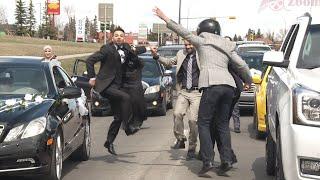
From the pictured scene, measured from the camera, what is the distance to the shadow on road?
7508 millimetres

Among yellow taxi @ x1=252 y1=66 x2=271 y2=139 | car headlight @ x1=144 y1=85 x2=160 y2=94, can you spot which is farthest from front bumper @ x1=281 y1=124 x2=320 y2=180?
car headlight @ x1=144 y1=85 x2=160 y2=94

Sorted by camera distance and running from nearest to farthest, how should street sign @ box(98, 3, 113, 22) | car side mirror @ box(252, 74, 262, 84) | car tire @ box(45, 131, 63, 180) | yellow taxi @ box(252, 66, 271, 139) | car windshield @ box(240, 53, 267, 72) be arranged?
car tire @ box(45, 131, 63, 180) → yellow taxi @ box(252, 66, 271, 139) → car side mirror @ box(252, 74, 262, 84) → car windshield @ box(240, 53, 267, 72) → street sign @ box(98, 3, 113, 22)

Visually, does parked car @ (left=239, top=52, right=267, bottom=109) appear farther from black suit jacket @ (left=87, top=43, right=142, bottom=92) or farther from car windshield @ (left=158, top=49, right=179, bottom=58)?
black suit jacket @ (left=87, top=43, right=142, bottom=92)

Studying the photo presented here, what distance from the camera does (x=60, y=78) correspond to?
8414 millimetres

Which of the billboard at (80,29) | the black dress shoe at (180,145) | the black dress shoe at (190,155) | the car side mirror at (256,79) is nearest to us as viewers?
the black dress shoe at (190,155)

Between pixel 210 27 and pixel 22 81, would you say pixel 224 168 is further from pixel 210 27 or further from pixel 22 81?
pixel 22 81

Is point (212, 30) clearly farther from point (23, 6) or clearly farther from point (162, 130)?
point (23, 6)

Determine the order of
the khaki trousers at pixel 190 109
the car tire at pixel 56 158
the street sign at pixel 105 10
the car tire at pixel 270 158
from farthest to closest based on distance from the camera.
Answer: the street sign at pixel 105 10
the khaki trousers at pixel 190 109
the car tire at pixel 270 158
the car tire at pixel 56 158

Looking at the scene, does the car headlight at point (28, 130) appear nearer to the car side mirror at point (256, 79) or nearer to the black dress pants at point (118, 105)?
the black dress pants at point (118, 105)

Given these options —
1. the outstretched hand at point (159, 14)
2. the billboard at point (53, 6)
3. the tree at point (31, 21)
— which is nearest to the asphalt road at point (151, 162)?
the outstretched hand at point (159, 14)

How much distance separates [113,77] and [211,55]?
1816 mm

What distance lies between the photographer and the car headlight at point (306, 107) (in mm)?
4801

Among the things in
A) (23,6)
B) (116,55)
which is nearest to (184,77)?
(116,55)

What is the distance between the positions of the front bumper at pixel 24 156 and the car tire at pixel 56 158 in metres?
0.19
